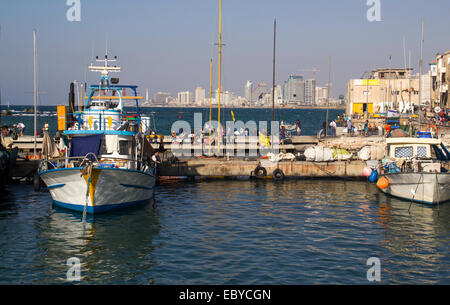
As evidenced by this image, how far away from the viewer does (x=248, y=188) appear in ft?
97.8

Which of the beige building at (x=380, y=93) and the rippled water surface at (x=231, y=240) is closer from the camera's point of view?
the rippled water surface at (x=231, y=240)

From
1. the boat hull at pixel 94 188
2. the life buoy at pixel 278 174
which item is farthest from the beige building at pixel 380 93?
the boat hull at pixel 94 188

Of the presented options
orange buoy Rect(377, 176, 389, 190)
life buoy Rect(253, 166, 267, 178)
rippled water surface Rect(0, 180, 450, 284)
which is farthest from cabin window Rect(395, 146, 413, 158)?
life buoy Rect(253, 166, 267, 178)

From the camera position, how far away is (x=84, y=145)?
23.4 metres

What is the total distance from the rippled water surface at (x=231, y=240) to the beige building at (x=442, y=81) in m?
45.6

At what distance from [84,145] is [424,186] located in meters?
17.1

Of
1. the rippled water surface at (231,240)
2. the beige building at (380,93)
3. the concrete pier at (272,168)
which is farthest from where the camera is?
the beige building at (380,93)

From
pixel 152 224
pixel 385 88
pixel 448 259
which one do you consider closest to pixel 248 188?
pixel 152 224

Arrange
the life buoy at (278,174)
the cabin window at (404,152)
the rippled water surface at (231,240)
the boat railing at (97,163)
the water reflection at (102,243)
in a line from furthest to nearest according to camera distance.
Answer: the life buoy at (278,174) < the cabin window at (404,152) < the boat railing at (97,163) < the water reflection at (102,243) < the rippled water surface at (231,240)

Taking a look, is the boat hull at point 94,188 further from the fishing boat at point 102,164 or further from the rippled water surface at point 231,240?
the rippled water surface at point 231,240

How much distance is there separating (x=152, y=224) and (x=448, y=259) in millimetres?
11584

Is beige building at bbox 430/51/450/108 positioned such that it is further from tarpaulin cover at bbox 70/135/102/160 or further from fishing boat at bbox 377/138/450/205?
tarpaulin cover at bbox 70/135/102/160

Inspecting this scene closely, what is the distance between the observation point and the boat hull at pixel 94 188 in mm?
21375
